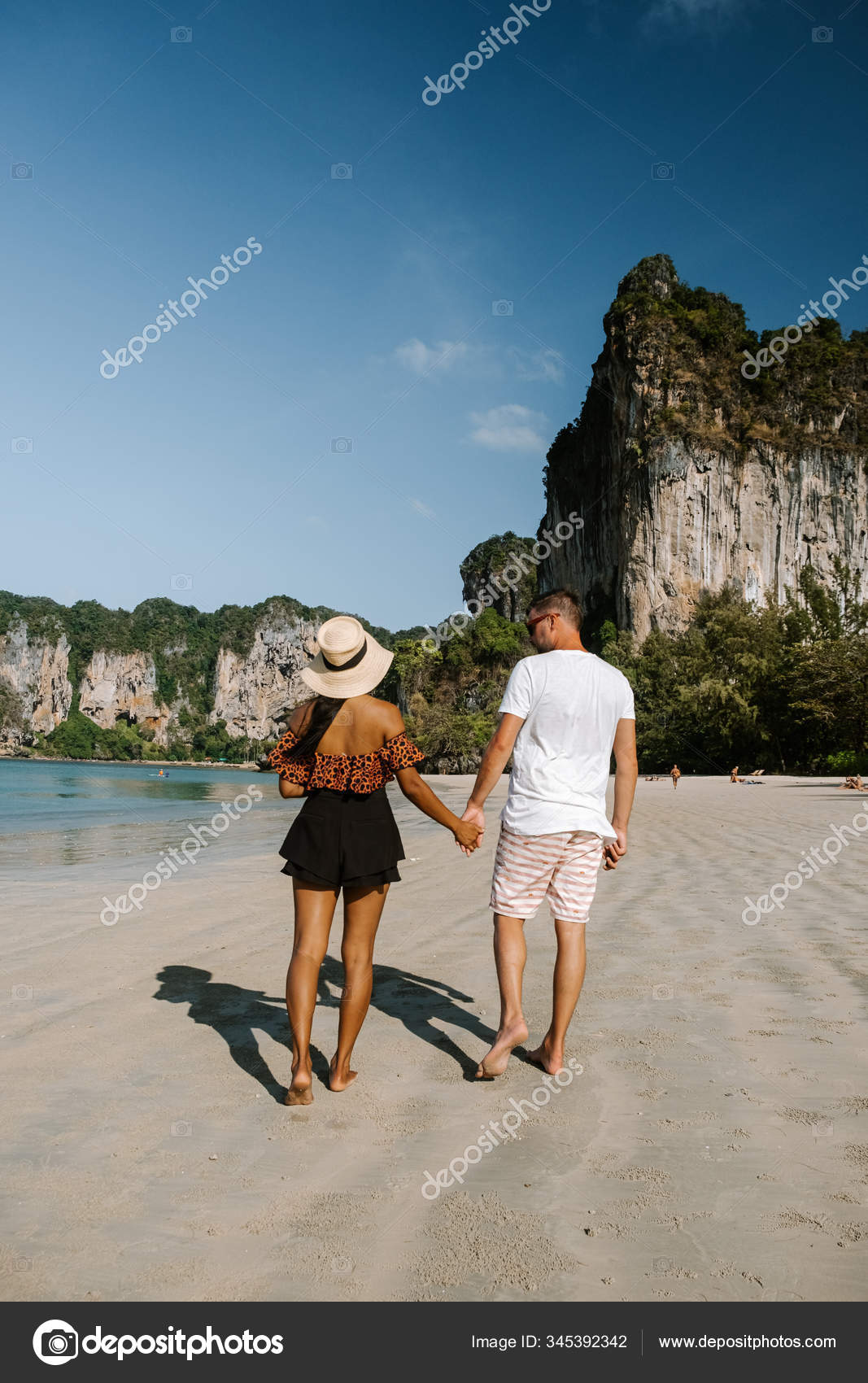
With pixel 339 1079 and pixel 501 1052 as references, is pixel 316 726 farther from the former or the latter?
pixel 501 1052

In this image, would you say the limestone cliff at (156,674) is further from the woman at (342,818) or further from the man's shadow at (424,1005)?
the woman at (342,818)

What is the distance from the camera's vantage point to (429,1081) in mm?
3445

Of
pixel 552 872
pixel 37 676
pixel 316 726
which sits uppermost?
pixel 37 676

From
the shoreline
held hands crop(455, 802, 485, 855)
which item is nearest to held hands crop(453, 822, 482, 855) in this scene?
held hands crop(455, 802, 485, 855)

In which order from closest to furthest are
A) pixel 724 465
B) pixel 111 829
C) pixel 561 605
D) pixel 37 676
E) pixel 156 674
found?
pixel 561 605 < pixel 111 829 < pixel 724 465 < pixel 37 676 < pixel 156 674

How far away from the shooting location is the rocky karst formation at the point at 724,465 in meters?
56.3

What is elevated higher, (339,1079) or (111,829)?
(339,1079)

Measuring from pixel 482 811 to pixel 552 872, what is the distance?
465 millimetres

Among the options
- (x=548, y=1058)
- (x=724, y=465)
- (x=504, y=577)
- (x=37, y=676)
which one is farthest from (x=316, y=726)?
(x=37, y=676)

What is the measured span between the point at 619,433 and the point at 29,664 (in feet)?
397

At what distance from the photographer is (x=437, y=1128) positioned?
2.98 metres
